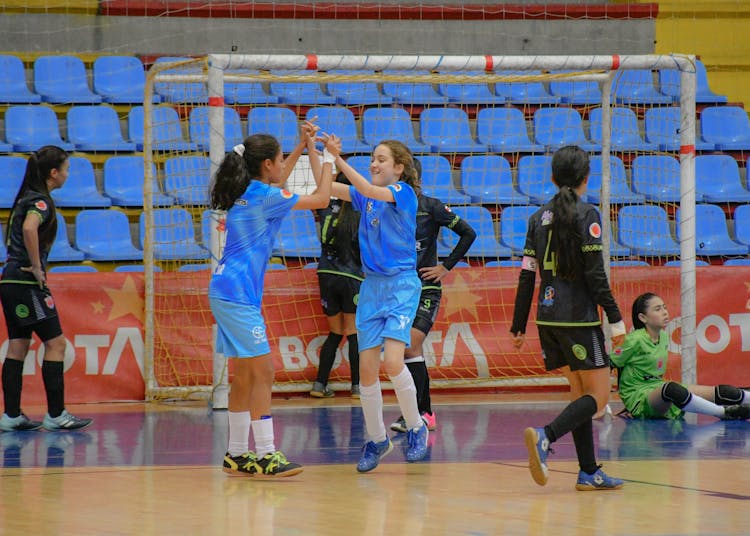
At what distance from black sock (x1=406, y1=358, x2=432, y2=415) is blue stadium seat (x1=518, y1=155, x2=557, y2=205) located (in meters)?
4.94

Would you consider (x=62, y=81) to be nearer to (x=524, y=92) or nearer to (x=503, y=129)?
(x=503, y=129)

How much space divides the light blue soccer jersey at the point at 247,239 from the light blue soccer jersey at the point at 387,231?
21.7 inches

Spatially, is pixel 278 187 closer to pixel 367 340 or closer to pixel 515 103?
pixel 367 340

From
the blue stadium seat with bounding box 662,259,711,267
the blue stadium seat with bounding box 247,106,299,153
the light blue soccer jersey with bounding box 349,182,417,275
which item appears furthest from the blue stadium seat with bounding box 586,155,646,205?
the light blue soccer jersey with bounding box 349,182,417,275

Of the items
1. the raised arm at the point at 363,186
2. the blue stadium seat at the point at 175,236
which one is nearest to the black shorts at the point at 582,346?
the raised arm at the point at 363,186

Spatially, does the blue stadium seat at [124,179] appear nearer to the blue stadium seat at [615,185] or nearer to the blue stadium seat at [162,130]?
the blue stadium seat at [162,130]

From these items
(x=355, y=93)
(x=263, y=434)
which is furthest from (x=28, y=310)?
(x=355, y=93)

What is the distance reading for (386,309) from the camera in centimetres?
699

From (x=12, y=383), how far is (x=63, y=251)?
10.5 feet

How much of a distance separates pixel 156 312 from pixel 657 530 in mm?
6549

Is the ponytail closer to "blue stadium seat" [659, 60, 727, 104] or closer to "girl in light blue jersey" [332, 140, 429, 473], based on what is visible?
"girl in light blue jersey" [332, 140, 429, 473]

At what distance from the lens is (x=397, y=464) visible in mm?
7215

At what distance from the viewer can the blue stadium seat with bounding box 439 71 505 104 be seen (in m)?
14.2

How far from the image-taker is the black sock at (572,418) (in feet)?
20.1
